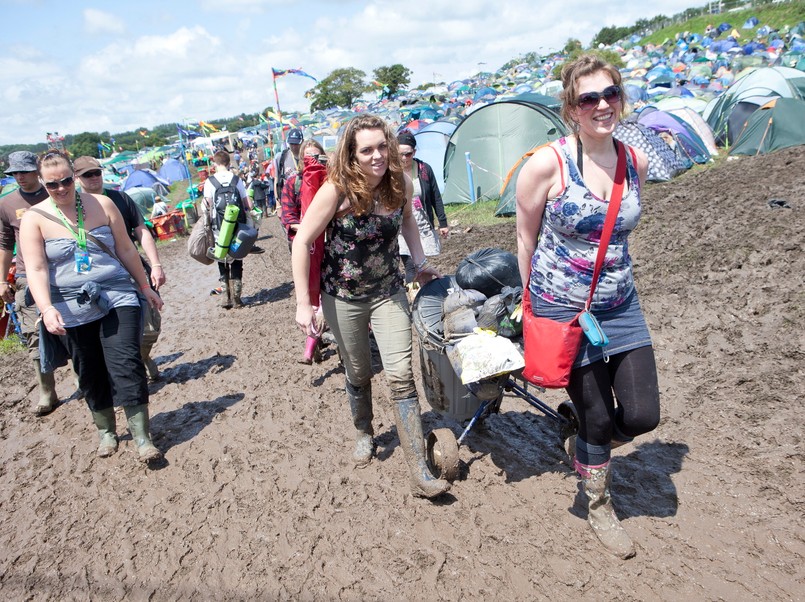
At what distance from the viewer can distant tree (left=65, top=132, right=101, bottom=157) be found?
68438mm

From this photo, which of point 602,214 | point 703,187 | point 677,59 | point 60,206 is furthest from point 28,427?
point 677,59

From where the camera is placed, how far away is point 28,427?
196 inches

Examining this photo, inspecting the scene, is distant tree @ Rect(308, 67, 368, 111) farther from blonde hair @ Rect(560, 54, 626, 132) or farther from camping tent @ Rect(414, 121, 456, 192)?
blonde hair @ Rect(560, 54, 626, 132)

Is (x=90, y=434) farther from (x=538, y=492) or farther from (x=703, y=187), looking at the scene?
(x=703, y=187)

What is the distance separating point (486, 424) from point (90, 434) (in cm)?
306

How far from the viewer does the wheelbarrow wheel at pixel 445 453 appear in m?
3.21

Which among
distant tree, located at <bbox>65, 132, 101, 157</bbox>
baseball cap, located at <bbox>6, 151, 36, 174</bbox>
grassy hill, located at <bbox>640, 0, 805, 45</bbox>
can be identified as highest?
grassy hill, located at <bbox>640, 0, 805, 45</bbox>

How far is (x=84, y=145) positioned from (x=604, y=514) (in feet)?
279

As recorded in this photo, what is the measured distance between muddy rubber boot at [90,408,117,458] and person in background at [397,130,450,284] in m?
2.31

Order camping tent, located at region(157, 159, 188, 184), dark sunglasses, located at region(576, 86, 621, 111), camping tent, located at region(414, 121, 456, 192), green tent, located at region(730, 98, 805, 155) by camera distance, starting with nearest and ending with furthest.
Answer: dark sunglasses, located at region(576, 86, 621, 111)
green tent, located at region(730, 98, 805, 155)
camping tent, located at region(414, 121, 456, 192)
camping tent, located at region(157, 159, 188, 184)

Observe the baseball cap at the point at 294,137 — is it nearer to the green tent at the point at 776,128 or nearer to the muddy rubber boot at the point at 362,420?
the muddy rubber boot at the point at 362,420

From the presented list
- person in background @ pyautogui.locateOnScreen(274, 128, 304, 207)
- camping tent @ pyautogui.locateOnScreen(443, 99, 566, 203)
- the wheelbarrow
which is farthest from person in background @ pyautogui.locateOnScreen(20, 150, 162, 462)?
camping tent @ pyautogui.locateOnScreen(443, 99, 566, 203)

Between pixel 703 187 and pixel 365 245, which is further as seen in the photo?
pixel 703 187

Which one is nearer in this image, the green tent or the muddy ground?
the muddy ground
